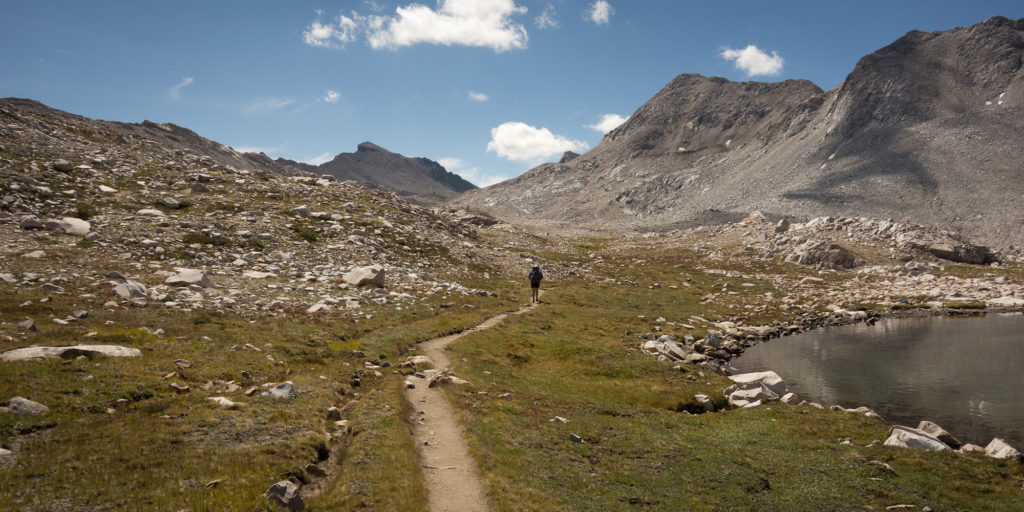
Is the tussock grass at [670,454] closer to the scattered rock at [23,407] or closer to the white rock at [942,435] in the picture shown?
the white rock at [942,435]

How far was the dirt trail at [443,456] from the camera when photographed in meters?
13.5

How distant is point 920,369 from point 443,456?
39271 mm

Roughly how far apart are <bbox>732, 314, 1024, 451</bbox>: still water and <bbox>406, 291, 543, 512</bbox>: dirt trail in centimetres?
2548

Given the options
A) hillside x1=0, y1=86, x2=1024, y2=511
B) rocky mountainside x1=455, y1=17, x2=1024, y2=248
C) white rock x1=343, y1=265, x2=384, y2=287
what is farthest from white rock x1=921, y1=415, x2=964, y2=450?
rocky mountainside x1=455, y1=17, x2=1024, y2=248

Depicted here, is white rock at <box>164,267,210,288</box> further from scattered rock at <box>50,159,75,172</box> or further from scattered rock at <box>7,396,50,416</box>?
scattered rock at <box>50,159,75,172</box>

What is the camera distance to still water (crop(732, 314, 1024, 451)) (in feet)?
85.4

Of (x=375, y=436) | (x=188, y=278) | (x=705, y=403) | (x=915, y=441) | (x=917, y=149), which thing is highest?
(x=917, y=149)

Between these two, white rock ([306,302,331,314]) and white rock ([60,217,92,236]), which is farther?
white rock ([60,217,92,236])

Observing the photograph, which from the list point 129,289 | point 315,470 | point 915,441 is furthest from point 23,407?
point 915,441

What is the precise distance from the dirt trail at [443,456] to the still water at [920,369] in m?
25.5

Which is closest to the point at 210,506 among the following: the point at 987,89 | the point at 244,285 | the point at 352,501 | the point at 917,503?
the point at 352,501

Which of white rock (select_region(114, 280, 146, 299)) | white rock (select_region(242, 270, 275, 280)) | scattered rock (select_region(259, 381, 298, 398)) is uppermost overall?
white rock (select_region(242, 270, 275, 280))

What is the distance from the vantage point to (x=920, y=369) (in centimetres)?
3503

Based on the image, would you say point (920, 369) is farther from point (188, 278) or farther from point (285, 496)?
point (188, 278)
